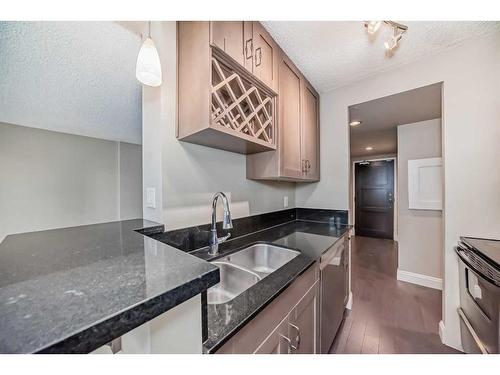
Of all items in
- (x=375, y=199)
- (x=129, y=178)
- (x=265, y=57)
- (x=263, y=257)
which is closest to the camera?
(x=265, y=57)

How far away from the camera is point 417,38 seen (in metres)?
1.33

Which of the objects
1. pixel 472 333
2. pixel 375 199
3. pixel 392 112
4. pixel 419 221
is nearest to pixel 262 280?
pixel 472 333

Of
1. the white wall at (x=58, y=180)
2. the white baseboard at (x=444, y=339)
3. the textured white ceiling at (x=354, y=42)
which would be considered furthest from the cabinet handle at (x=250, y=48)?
the white wall at (x=58, y=180)

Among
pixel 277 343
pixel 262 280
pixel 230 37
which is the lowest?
pixel 277 343

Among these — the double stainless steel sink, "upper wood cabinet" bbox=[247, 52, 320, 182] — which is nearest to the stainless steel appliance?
the double stainless steel sink

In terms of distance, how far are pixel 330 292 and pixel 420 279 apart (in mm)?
2091

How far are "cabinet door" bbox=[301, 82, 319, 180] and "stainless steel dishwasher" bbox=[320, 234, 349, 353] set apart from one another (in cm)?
74

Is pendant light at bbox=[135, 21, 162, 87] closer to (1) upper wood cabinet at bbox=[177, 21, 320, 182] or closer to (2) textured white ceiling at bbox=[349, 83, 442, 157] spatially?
(1) upper wood cabinet at bbox=[177, 21, 320, 182]

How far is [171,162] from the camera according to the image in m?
1.02

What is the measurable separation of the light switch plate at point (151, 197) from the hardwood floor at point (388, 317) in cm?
162

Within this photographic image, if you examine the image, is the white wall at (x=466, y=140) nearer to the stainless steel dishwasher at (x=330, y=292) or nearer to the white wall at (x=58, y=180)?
the stainless steel dishwasher at (x=330, y=292)

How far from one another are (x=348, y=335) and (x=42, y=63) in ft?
9.67

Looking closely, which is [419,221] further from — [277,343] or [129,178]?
[129,178]
